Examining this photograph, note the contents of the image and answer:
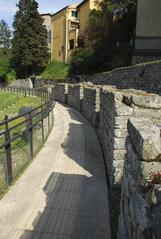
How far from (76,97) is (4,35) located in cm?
7953

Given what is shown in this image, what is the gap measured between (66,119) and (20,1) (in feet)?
162

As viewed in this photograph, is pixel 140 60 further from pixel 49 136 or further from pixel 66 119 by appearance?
pixel 49 136

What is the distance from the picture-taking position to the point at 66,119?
15.9 m

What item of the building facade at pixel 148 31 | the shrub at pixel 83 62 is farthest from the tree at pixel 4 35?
the building facade at pixel 148 31

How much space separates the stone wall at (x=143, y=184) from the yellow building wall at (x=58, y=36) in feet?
184

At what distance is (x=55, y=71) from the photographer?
182ft

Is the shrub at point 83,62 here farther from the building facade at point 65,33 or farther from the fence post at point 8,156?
the fence post at point 8,156

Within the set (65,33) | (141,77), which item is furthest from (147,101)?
(65,33)

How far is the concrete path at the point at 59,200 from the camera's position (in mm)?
4919

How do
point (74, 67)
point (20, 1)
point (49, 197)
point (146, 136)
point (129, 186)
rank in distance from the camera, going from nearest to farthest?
point (146, 136), point (129, 186), point (49, 197), point (74, 67), point (20, 1)

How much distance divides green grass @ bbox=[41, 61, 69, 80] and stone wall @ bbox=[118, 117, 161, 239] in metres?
46.8

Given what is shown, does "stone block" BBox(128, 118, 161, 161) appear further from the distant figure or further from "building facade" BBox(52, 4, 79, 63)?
"building facade" BBox(52, 4, 79, 63)

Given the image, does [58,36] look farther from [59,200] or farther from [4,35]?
[59,200]

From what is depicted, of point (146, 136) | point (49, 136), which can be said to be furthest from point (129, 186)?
point (49, 136)
